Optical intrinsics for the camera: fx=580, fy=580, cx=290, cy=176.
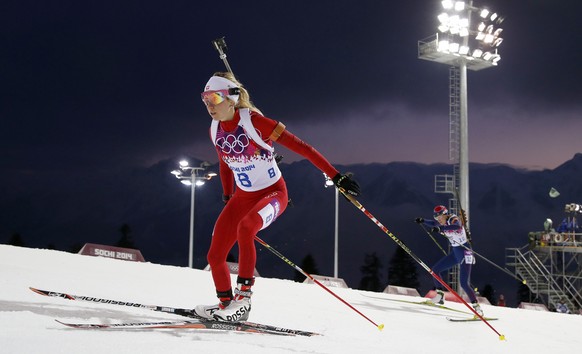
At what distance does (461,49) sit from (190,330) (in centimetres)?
2700

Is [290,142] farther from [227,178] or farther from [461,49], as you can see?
[461,49]

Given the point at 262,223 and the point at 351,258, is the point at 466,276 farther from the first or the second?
the point at 351,258

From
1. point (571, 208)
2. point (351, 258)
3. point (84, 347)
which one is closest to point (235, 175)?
point (84, 347)

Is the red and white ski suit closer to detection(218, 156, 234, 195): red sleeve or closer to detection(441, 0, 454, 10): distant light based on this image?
detection(218, 156, 234, 195): red sleeve

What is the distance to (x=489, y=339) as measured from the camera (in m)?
5.97

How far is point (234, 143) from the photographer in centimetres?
454

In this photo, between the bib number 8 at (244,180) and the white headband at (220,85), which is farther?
the bib number 8 at (244,180)

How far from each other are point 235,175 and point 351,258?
5539 inches

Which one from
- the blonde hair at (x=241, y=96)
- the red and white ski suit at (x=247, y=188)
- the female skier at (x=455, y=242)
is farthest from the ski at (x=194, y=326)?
the female skier at (x=455, y=242)

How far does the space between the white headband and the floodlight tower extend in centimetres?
2386

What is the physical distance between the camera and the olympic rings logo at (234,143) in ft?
14.8

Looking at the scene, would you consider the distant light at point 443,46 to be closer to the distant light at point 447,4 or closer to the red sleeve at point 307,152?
the distant light at point 447,4

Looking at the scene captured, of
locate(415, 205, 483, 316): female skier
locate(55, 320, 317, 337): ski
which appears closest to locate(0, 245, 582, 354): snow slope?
locate(55, 320, 317, 337): ski

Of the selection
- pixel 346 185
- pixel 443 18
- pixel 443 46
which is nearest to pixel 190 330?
pixel 346 185
